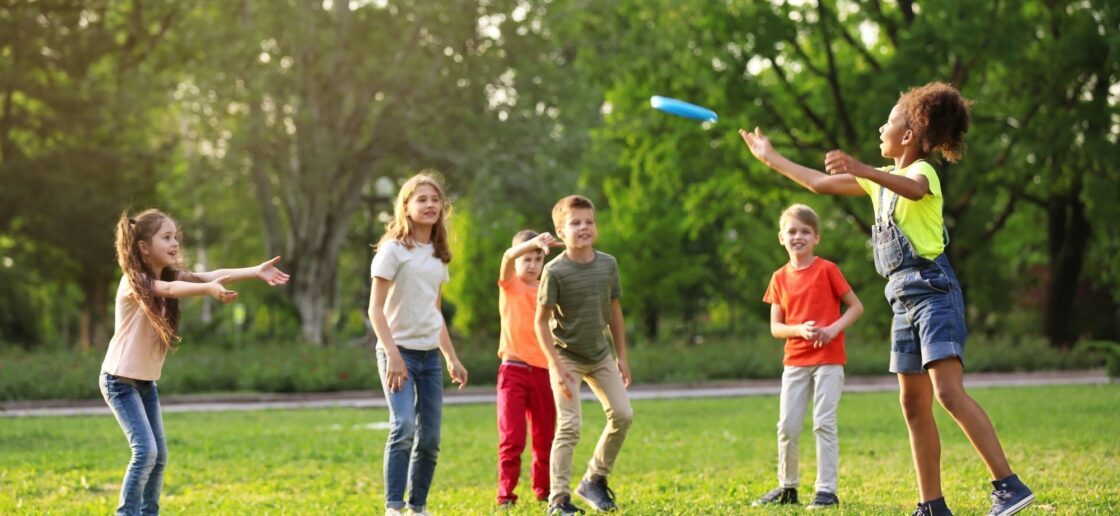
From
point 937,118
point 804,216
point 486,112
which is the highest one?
point 486,112

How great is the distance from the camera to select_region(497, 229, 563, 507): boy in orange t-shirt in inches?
329

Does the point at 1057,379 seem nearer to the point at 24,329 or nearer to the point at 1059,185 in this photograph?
the point at 1059,185

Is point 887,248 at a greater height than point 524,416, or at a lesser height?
greater

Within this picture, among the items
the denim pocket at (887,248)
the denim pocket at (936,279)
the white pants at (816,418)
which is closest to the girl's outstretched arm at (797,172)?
the denim pocket at (887,248)

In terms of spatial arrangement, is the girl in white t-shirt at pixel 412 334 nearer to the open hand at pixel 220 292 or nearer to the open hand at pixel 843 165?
the open hand at pixel 220 292

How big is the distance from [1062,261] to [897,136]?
28.2 meters

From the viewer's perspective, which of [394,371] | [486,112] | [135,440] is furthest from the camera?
[486,112]

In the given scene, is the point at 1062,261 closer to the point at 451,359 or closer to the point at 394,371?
the point at 451,359

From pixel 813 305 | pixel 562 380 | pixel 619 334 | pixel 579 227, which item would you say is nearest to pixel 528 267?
pixel 619 334

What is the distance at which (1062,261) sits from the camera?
32469 millimetres

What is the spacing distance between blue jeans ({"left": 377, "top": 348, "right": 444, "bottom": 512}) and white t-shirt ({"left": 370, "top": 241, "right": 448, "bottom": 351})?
0.30 feet

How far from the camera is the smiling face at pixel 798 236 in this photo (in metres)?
8.00

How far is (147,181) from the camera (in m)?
34.0

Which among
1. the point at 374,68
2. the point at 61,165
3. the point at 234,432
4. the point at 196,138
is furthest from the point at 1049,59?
the point at 61,165
